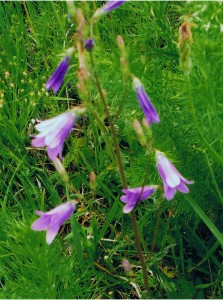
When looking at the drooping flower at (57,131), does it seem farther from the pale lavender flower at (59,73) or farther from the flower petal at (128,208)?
the flower petal at (128,208)

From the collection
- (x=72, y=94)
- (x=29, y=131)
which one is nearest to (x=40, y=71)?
(x=72, y=94)

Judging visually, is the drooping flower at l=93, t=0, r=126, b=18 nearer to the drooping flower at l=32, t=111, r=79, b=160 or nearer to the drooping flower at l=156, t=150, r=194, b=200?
the drooping flower at l=32, t=111, r=79, b=160

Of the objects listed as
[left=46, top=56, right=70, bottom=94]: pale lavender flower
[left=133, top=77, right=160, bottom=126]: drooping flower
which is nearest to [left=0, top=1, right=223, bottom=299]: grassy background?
[left=133, top=77, right=160, bottom=126]: drooping flower

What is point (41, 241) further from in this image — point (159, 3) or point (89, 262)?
point (159, 3)

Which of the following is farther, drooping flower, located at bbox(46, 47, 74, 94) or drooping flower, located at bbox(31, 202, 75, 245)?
drooping flower, located at bbox(31, 202, 75, 245)

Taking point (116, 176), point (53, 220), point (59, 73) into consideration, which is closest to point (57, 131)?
point (59, 73)

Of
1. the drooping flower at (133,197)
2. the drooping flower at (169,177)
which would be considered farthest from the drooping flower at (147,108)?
the drooping flower at (133,197)

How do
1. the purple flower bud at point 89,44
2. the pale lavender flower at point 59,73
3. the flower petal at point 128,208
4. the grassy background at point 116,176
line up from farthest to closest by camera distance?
the grassy background at point 116,176, the flower petal at point 128,208, the pale lavender flower at point 59,73, the purple flower bud at point 89,44

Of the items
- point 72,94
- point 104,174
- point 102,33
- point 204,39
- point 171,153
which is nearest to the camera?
point 204,39
